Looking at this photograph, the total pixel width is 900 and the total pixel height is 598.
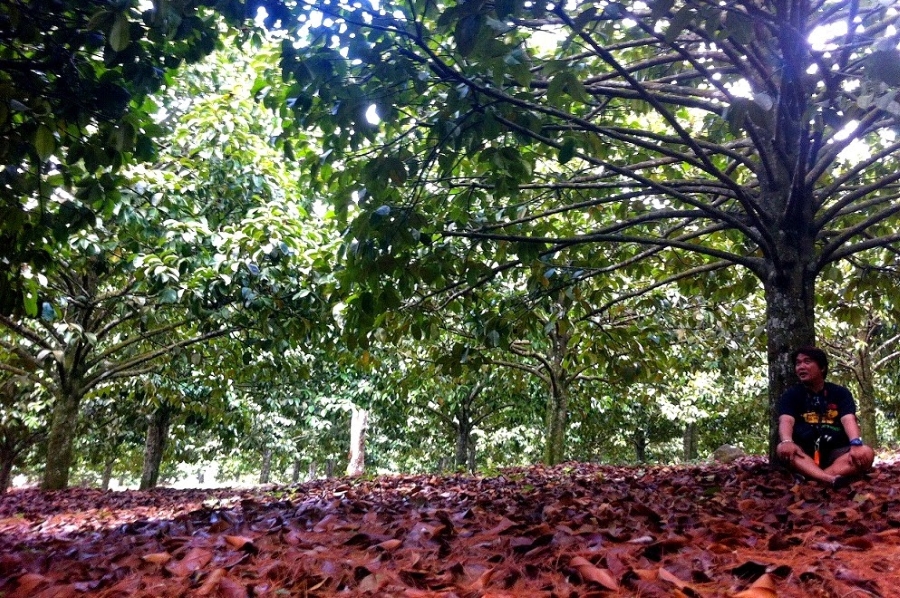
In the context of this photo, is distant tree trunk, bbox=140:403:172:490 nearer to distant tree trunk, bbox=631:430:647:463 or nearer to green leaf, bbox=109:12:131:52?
green leaf, bbox=109:12:131:52

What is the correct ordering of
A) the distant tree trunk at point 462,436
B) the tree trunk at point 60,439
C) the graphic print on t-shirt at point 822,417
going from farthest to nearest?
the distant tree trunk at point 462,436 < the tree trunk at point 60,439 < the graphic print on t-shirt at point 822,417

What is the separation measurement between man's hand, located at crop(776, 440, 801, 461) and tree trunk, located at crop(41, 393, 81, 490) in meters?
9.15

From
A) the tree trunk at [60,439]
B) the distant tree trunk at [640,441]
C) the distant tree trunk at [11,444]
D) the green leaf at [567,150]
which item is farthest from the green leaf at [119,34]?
the distant tree trunk at [640,441]

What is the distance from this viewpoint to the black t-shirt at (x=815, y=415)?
13.2ft

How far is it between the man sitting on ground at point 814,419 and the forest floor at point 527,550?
0.24m

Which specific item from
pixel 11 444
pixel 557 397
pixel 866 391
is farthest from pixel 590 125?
pixel 11 444

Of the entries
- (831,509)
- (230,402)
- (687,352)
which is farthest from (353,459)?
(831,509)

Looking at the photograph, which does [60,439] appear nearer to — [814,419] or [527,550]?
[527,550]

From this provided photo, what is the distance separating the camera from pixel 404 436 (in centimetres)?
Answer: 2338

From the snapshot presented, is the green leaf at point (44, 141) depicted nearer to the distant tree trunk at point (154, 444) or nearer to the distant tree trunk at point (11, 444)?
the distant tree trunk at point (154, 444)

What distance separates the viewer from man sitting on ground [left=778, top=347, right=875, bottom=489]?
12.6ft

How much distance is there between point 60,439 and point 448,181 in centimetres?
781

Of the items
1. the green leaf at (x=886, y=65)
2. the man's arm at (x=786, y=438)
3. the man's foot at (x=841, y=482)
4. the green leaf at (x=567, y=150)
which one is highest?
the green leaf at (x=567, y=150)

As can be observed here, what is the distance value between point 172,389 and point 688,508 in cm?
1117
